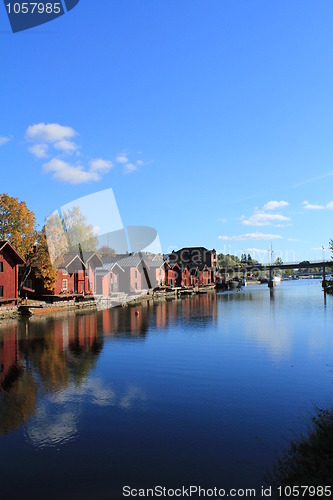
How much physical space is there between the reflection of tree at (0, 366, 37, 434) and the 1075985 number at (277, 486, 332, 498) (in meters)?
9.70

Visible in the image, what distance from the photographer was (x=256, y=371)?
21.4 metres

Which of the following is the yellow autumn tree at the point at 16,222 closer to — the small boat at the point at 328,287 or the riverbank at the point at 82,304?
the riverbank at the point at 82,304

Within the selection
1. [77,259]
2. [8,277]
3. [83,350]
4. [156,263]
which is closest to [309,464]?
[83,350]

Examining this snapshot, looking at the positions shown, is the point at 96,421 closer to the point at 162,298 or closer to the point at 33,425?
the point at 33,425

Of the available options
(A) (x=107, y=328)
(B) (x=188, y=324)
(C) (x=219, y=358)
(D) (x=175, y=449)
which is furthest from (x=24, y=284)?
(D) (x=175, y=449)

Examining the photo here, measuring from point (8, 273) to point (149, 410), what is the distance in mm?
41109

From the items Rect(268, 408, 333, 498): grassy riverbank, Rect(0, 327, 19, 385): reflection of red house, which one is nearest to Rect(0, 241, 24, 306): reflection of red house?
Rect(0, 327, 19, 385): reflection of red house

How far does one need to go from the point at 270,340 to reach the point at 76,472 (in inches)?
946

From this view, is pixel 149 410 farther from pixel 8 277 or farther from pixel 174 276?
pixel 174 276

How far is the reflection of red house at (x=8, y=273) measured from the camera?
49.6m

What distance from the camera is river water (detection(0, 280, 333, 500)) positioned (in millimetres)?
10523

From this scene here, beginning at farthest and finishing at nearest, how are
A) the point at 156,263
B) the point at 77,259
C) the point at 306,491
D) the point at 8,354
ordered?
the point at 156,263 < the point at 77,259 < the point at 8,354 < the point at 306,491

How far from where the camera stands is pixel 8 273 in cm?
5081

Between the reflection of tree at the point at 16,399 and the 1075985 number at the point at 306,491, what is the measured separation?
9.70 metres
